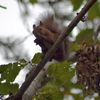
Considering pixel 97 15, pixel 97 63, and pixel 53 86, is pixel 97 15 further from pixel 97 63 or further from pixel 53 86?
pixel 53 86

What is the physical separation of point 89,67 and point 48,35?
0.92ft

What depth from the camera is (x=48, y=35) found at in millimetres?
1724

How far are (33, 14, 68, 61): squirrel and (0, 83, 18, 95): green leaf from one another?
0.22 metres

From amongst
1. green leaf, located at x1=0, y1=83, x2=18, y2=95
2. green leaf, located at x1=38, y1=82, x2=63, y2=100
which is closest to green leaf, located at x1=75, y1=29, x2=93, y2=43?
green leaf, located at x1=38, y1=82, x2=63, y2=100

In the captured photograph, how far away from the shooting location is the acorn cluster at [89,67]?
184cm

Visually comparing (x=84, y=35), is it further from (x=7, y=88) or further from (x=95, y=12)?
(x=7, y=88)

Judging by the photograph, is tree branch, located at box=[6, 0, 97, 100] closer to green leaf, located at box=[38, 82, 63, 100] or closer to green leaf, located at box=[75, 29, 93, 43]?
→ green leaf, located at box=[38, 82, 63, 100]

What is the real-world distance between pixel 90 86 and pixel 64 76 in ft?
0.71

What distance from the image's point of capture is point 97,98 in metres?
1.88

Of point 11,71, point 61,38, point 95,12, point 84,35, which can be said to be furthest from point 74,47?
point 61,38

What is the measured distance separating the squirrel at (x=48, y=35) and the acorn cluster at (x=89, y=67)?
0.28ft

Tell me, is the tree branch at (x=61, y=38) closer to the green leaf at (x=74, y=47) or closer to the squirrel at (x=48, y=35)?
the squirrel at (x=48, y=35)

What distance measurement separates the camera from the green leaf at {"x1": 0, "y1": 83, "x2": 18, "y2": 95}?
5.36ft

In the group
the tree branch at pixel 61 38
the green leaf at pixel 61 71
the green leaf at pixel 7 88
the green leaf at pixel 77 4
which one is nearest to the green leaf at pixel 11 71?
the green leaf at pixel 7 88
